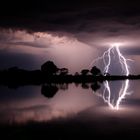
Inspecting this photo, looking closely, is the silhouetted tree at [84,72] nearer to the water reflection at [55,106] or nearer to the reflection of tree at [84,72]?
the reflection of tree at [84,72]

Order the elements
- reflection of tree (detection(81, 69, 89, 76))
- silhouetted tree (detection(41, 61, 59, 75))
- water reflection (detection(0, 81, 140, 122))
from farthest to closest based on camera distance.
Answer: reflection of tree (detection(81, 69, 89, 76))
silhouetted tree (detection(41, 61, 59, 75))
water reflection (detection(0, 81, 140, 122))

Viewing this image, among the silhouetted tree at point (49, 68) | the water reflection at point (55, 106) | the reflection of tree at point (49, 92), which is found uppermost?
the silhouetted tree at point (49, 68)

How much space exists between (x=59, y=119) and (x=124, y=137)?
5.68 meters

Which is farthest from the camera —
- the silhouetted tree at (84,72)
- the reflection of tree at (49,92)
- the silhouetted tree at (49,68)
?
the silhouetted tree at (84,72)

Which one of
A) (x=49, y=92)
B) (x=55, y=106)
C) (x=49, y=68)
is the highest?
(x=49, y=68)

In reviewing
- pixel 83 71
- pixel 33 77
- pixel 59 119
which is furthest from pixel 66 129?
pixel 83 71

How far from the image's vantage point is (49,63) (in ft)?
342

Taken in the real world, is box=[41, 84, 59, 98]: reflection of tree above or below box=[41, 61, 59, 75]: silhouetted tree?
below

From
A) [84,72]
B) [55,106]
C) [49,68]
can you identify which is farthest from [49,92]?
[84,72]

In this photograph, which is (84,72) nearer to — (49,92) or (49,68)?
(49,68)

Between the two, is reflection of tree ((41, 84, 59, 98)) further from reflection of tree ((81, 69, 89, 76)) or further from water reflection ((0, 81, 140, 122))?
reflection of tree ((81, 69, 89, 76))

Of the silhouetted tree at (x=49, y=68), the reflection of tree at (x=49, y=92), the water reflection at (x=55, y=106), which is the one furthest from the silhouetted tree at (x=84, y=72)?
the water reflection at (x=55, y=106)

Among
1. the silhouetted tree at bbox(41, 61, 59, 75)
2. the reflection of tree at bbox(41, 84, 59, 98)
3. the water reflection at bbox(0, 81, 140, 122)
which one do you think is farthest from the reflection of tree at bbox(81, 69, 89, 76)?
the water reflection at bbox(0, 81, 140, 122)

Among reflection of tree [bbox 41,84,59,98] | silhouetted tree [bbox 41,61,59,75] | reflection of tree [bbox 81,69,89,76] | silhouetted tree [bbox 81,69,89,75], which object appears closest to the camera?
reflection of tree [bbox 41,84,59,98]
